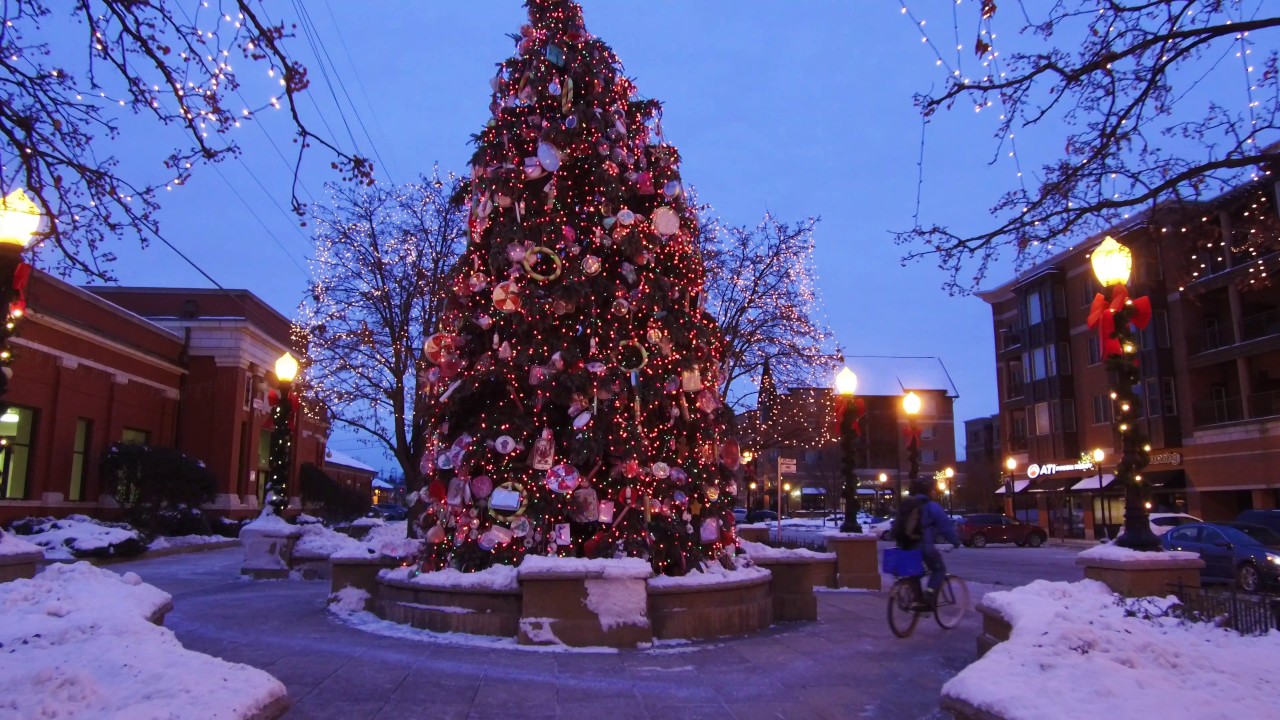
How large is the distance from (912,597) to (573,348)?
498cm

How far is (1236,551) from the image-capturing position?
19391 millimetres

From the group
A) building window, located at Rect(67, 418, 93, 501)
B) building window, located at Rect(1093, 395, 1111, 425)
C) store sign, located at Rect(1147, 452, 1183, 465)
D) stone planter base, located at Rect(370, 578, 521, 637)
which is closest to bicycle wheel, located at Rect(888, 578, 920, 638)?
stone planter base, located at Rect(370, 578, 521, 637)

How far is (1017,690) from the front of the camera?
5.29 meters

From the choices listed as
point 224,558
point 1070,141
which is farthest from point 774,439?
point 1070,141

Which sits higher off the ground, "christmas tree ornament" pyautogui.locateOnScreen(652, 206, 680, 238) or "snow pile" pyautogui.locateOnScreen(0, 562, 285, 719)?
"christmas tree ornament" pyautogui.locateOnScreen(652, 206, 680, 238)

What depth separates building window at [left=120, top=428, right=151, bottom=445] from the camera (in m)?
30.8

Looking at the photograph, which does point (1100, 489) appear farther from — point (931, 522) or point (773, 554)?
point (931, 522)

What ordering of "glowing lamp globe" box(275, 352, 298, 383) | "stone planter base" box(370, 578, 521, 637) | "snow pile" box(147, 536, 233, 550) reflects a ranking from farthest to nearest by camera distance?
1. "snow pile" box(147, 536, 233, 550)
2. "glowing lamp globe" box(275, 352, 298, 383)
3. "stone planter base" box(370, 578, 521, 637)

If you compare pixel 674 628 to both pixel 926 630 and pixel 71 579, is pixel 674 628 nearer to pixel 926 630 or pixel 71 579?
pixel 926 630

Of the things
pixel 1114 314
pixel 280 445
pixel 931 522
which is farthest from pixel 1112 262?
pixel 280 445

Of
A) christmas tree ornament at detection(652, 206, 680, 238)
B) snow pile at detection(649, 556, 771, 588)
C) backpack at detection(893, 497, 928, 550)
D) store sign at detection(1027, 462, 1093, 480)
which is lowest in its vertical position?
snow pile at detection(649, 556, 771, 588)

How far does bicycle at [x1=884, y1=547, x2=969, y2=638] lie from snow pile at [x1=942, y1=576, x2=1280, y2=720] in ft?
8.17

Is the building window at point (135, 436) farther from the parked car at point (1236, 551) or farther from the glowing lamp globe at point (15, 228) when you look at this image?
the parked car at point (1236, 551)

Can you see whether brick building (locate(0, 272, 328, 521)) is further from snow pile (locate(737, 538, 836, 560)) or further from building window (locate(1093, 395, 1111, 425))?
building window (locate(1093, 395, 1111, 425))
